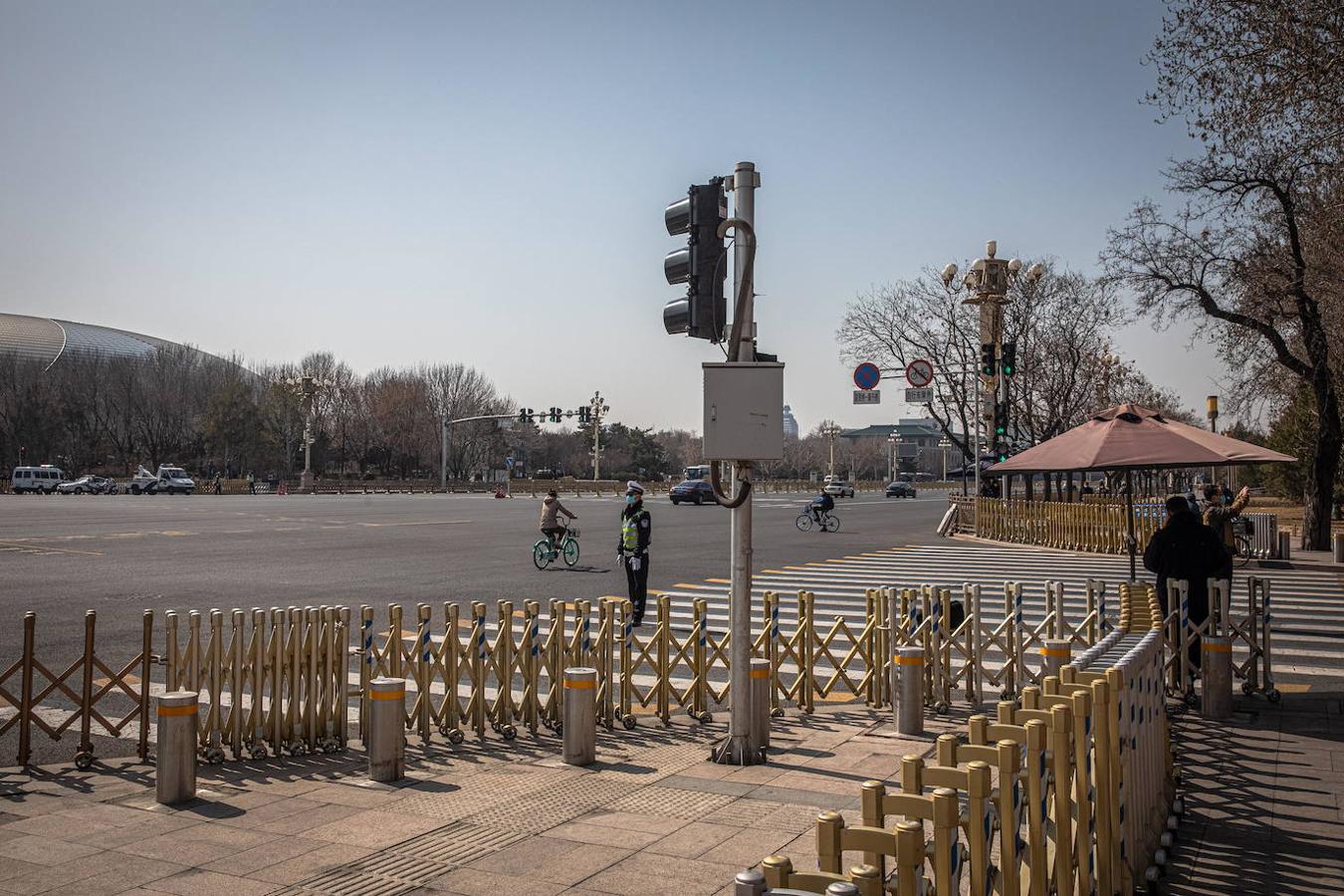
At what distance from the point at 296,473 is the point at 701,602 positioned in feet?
323

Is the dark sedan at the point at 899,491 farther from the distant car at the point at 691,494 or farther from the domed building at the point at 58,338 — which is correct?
the domed building at the point at 58,338

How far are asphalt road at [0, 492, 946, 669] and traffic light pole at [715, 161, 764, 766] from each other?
8.00 m

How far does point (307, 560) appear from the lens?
A: 73.9ft

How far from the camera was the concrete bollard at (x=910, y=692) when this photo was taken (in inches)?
305

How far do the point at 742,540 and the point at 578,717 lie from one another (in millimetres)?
1672

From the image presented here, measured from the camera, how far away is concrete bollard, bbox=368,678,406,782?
6.58m

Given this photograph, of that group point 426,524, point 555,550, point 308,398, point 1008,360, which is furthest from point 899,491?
point 555,550

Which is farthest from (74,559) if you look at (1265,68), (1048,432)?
(1048,432)

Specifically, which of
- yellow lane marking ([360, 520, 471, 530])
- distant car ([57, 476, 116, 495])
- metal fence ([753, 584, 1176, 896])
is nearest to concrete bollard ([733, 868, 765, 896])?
metal fence ([753, 584, 1176, 896])

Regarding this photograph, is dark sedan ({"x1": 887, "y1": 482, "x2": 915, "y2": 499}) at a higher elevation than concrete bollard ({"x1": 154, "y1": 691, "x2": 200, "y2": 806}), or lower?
higher

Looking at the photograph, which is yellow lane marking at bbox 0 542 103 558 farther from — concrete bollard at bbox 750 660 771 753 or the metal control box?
the metal control box

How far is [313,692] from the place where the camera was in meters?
7.52

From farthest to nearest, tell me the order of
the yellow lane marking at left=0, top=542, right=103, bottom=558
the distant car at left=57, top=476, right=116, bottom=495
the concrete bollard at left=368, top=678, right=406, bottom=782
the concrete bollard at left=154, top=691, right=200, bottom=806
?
the distant car at left=57, top=476, right=116, bottom=495 → the yellow lane marking at left=0, top=542, right=103, bottom=558 → the concrete bollard at left=368, top=678, right=406, bottom=782 → the concrete bollard at left=154, top=691, right=200, bottom=806

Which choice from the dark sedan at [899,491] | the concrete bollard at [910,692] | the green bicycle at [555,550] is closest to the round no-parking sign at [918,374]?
the green bicycle at [555,550]
